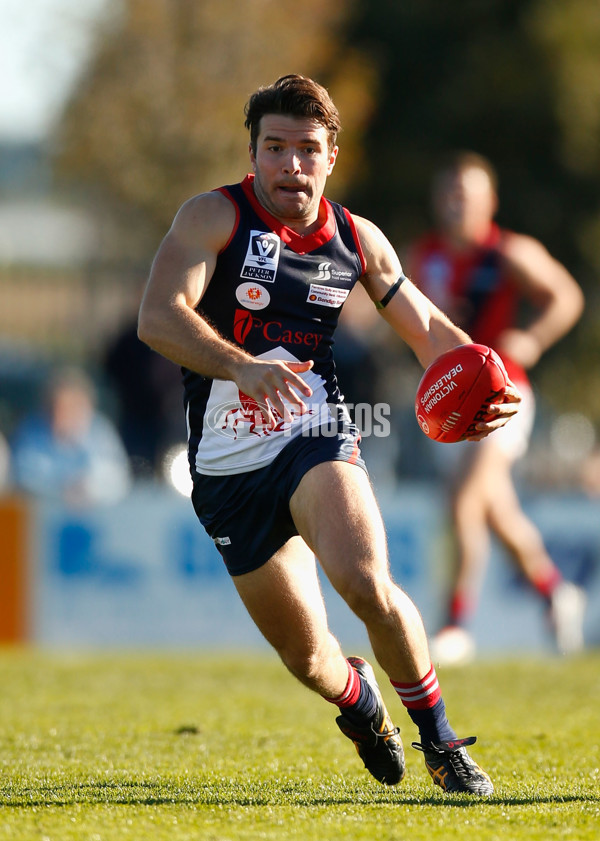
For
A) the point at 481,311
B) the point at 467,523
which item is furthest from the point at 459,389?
the point at 481,311

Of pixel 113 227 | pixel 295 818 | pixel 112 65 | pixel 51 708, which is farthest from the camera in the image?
pixel 113 227

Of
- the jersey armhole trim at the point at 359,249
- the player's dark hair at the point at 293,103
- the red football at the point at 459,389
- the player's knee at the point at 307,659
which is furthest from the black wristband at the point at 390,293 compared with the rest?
the player's knee at the point at 307,659

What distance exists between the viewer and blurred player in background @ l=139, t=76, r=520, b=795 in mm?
4602

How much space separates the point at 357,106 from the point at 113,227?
5.43m

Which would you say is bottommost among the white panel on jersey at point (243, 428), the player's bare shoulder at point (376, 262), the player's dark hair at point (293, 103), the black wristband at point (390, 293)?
the white panel on jersey at point (243, 428)

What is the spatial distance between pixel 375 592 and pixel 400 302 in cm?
121

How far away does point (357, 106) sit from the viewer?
25234 millimetres

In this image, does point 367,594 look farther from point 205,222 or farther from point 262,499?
point 205,222

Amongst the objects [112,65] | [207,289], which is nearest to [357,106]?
[112,65]

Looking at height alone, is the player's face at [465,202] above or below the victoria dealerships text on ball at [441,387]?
above

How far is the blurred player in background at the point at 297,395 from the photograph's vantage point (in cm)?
460

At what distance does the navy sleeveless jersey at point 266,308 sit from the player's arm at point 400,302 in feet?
0.21

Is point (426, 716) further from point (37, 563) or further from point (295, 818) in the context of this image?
point (37, 563)

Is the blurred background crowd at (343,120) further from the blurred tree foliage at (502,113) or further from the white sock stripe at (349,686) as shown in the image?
the white sock stripe at (349,686)
